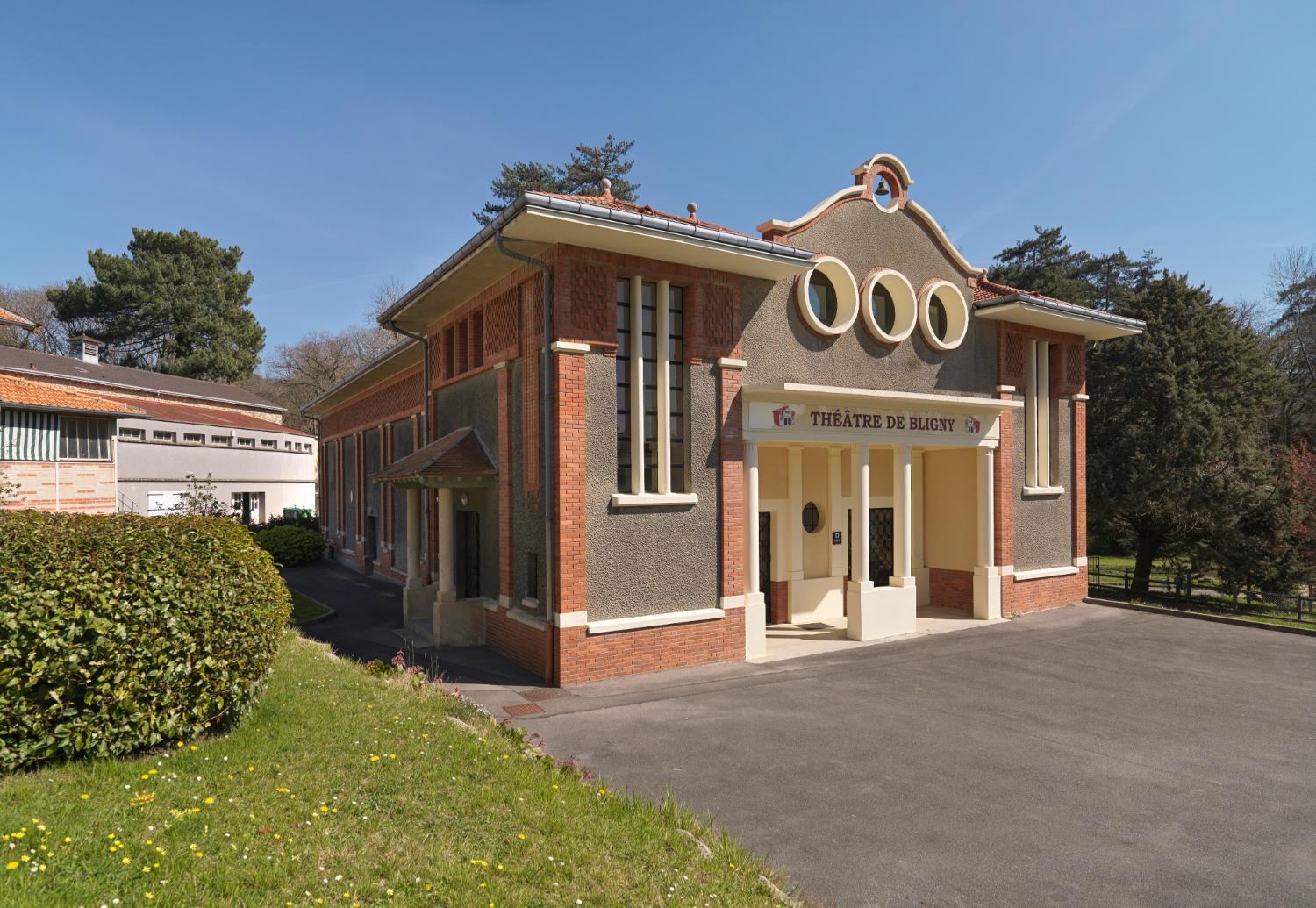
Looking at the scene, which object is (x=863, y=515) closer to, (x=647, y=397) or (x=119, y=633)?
(x=647, y=397)

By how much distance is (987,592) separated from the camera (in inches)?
594

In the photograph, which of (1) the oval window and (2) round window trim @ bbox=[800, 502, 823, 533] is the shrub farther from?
(1) the oval window

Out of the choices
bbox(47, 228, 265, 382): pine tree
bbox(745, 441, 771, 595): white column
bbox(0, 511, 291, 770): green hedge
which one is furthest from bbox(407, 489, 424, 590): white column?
bbox(47, 228, 265, 382): pine tree

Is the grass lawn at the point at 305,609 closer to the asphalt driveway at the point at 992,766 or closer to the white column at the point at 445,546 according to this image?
the white column at the point at 445,546

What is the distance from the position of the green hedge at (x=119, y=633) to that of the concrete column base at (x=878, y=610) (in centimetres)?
982

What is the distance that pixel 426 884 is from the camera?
4145mm

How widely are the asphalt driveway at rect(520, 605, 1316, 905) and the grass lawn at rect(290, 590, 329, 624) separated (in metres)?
8.77

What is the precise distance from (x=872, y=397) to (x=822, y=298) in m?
2.05

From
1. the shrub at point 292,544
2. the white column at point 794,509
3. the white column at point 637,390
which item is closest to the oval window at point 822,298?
the white column at point 794,509

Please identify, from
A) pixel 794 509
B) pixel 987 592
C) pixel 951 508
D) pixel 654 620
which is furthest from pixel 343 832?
pixel 951 508

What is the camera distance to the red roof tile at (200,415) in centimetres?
3303

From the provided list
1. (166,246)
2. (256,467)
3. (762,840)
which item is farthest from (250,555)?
(166,246)

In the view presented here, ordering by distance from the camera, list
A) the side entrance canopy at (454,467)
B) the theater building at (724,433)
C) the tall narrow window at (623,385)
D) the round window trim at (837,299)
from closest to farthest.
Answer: the theater building at (724,433), the tall narrow window at (623,385), the side entrance canopy at (454,467), the round window trim at (837,299)

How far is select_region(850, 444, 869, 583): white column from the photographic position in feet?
43.7
